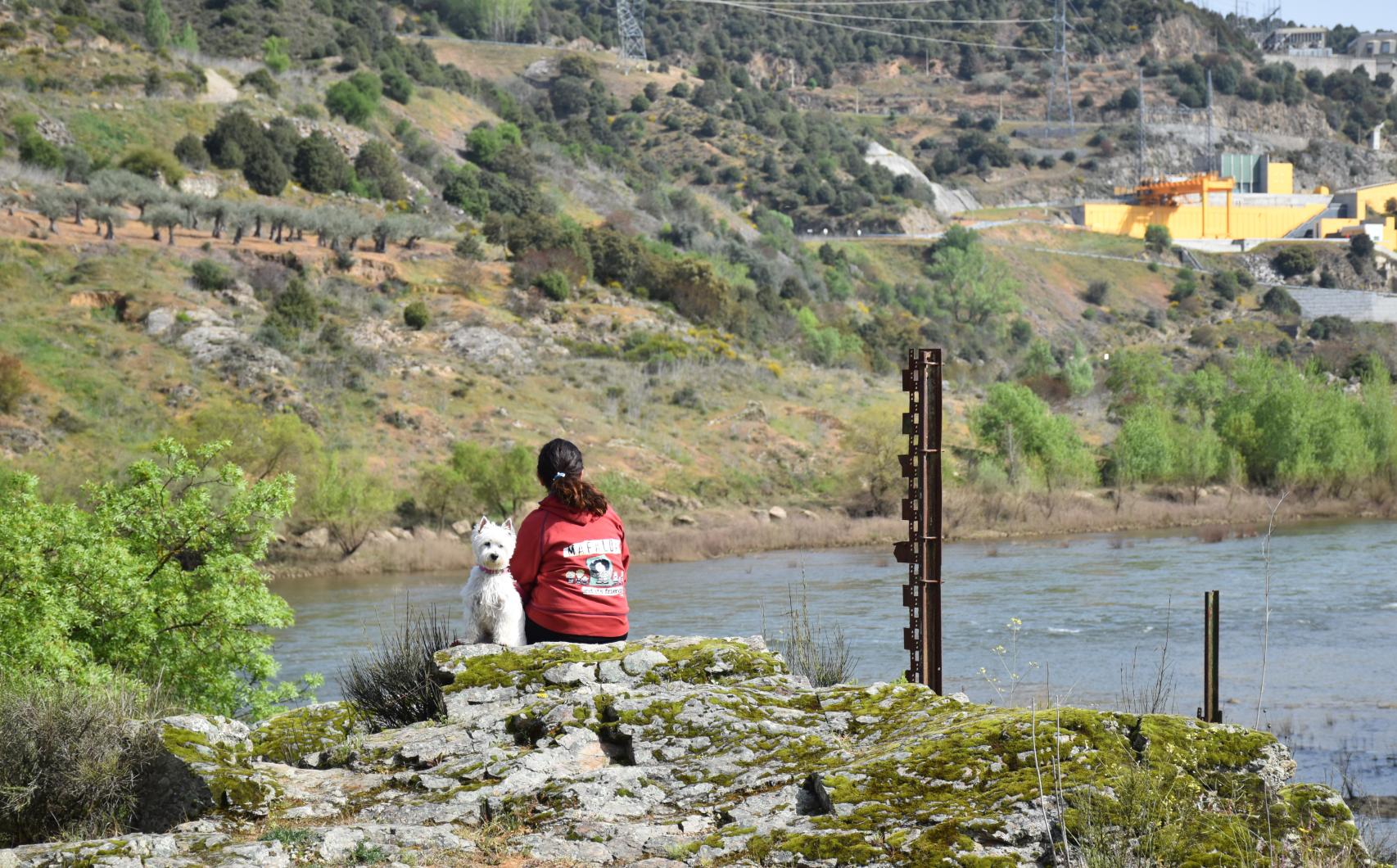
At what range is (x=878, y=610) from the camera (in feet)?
88.6

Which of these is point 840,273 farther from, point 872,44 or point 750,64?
point 872,44

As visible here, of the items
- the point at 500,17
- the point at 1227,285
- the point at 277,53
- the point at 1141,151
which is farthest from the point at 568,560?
the point at 1141,151

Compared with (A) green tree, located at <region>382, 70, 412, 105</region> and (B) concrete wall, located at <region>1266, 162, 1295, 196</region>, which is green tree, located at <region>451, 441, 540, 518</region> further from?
(B) concrete wall, located at <region>1266, 162, 1295, 196</region>

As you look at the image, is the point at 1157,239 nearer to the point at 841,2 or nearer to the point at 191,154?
the point at 191,154

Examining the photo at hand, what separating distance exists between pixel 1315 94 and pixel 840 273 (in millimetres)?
91267

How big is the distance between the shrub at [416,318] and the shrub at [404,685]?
40474 millimetres

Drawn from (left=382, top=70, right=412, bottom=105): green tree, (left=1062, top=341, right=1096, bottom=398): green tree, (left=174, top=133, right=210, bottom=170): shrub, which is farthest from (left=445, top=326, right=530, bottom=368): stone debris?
(left=382, top=70, right=412, bottom=105): green tree

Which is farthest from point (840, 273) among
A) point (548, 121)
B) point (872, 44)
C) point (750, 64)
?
point (872, 44)

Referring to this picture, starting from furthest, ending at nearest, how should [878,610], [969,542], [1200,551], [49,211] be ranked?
1. [49,211]
2. [969,542]
3. [1200,551]
4. [878,610]

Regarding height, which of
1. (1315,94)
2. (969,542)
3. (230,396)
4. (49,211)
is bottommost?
(969,542)

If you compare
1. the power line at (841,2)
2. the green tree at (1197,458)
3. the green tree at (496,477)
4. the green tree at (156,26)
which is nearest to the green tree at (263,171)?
the green tree at (156,26)

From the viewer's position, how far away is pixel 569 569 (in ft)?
25.0

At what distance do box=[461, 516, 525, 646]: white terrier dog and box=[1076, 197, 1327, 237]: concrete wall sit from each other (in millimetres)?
105344

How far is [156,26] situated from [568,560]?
70.1 metres
